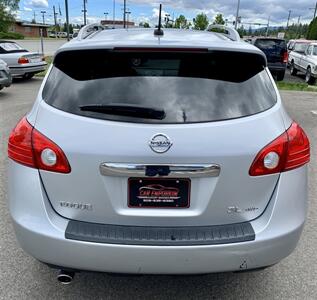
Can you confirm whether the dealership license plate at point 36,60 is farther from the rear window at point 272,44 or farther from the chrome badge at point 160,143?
the chrome badge at point 160,143

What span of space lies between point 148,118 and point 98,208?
22.6 inches

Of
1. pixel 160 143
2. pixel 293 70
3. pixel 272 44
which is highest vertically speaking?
pixel 160 143

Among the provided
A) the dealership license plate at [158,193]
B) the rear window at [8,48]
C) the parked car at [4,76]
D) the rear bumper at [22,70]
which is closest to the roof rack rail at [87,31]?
the dealership license plate at [158,193]

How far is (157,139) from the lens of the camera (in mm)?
2033

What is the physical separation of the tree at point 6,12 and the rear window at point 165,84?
2744 inches

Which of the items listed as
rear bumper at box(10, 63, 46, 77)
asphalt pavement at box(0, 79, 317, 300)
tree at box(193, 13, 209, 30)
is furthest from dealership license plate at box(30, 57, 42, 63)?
tree at box(193, 13, 209, 30)

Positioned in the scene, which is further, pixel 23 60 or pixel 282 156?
pixel 23 60

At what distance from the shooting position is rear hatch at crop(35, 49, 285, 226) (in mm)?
2039

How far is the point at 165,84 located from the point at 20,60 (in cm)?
1322

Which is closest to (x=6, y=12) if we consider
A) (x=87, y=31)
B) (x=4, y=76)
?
(x=4, y=76)

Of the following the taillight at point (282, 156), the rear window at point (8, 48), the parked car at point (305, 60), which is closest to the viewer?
the taillight at point (282, 156)

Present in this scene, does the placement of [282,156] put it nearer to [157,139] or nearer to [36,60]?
[157,139]

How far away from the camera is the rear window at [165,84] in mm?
2174

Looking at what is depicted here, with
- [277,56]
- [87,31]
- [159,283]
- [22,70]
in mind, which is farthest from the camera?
[277,56]
